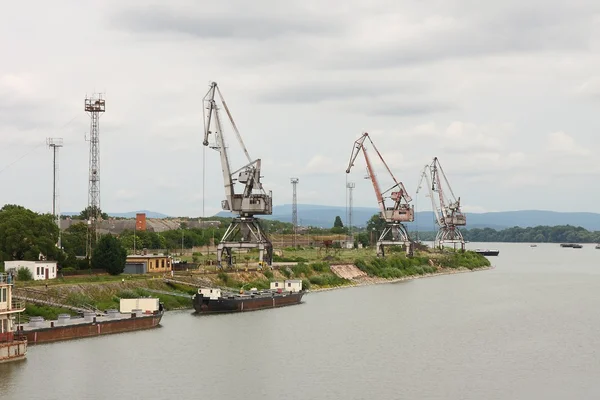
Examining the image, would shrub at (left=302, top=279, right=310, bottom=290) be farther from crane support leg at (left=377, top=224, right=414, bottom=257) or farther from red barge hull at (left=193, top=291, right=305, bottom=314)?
crane support leg at (left=377, top=224, right=414, bottom=257)

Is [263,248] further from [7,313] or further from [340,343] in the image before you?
[7,313]

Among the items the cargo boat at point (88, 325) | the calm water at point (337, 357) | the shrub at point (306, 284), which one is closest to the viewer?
the calm water at point (337, 357)

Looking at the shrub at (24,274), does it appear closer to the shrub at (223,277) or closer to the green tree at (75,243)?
the shrub at (223,277)

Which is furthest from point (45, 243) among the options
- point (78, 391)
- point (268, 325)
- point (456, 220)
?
point (456, 220)

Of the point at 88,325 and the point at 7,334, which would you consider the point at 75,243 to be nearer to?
the point at 88,325

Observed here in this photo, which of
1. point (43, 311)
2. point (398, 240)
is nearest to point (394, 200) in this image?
point (398, 240)

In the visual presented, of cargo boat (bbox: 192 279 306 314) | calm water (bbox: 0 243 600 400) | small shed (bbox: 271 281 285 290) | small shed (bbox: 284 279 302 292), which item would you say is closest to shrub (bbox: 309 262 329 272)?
cargo boat (bbox: 192 279 306 314)

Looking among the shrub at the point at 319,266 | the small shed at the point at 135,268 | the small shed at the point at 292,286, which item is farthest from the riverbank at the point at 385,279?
the small shed at the point at 135,268
